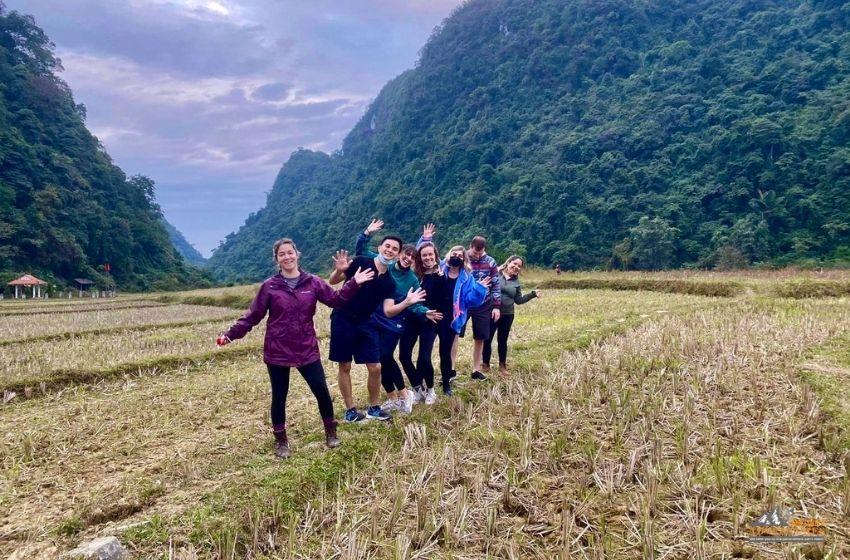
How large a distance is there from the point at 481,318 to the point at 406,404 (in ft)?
5.30

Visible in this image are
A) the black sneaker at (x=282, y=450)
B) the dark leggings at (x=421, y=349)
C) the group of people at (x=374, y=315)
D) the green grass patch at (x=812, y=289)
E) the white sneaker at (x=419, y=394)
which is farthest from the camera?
the green grass patch at (x=812, y=289)

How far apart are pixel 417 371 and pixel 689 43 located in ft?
205

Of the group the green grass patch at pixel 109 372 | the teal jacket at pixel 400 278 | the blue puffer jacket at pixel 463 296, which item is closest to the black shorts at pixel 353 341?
the teal jacket at pixel 400 278

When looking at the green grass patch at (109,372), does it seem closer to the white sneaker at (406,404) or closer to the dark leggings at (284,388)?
the dark leggings at (284,388)

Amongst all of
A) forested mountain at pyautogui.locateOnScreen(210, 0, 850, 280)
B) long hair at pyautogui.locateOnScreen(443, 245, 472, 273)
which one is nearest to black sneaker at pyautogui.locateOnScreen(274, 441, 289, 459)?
long hair at pyautogui.locateOnScreen(443, 245, 472, 273)

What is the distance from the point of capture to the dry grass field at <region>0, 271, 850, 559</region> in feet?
9.50

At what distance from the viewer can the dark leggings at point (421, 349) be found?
17.0 feet

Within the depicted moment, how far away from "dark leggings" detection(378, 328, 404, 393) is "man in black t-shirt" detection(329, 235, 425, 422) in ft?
0.61

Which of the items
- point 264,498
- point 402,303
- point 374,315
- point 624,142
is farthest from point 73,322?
point 624,142

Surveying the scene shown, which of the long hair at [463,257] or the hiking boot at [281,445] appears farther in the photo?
the long hair at [463,257]

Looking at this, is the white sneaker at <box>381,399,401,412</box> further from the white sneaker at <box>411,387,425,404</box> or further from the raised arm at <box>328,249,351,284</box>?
the raised arm at <box>328,249,351,284</box>

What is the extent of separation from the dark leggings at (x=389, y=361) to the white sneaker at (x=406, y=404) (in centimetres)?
12

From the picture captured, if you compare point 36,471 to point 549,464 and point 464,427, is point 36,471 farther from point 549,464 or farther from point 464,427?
point 549,464

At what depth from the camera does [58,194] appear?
3838cm
